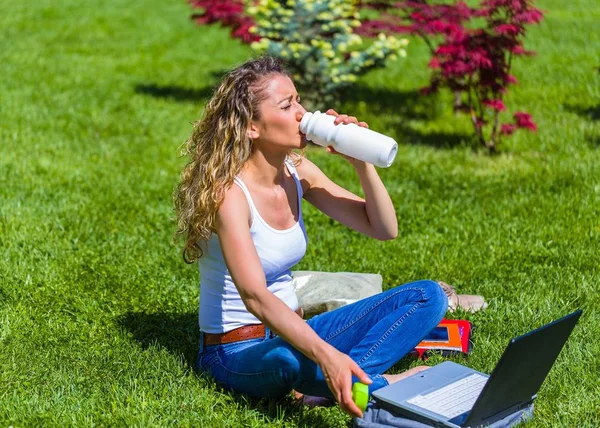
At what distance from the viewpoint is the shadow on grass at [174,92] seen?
29.8 ft

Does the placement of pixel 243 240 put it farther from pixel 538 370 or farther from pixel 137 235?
pixel 137 235

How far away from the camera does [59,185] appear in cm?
632

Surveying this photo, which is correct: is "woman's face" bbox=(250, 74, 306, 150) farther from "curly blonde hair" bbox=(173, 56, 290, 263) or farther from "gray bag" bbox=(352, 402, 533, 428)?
"gray bag" bbox=(352, 402, 533, 428)

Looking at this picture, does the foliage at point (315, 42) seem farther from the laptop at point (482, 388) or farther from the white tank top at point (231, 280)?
the laptop at point (482, 388)

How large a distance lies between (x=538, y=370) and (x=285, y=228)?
106 cm

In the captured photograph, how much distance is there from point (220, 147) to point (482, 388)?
1.26 m

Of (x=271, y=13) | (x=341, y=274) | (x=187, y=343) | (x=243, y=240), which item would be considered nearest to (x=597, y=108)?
(x=271, y=13)

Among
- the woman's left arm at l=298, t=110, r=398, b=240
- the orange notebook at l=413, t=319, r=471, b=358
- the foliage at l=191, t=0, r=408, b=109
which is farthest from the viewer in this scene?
the foliage at l=191, t=0, r=408, b=109

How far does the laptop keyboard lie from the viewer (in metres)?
3.04

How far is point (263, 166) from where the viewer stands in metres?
3.42

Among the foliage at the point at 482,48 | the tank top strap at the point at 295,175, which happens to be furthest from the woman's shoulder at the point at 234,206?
the foliage at the point at 482,48

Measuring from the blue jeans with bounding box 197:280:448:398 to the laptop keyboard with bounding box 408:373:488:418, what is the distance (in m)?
0.21

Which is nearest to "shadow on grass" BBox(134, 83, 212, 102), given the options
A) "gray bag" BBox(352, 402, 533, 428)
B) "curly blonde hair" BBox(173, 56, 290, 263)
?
"curly blonde hair" BBox(173, 56, 290, 263)

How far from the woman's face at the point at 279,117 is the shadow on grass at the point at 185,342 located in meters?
0.95
